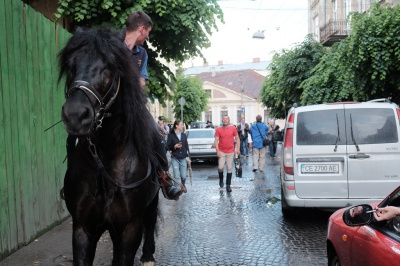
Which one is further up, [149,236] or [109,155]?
[109,155]

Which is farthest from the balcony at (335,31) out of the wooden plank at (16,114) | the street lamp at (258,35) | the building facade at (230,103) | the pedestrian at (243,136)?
the building facade at (230,103)

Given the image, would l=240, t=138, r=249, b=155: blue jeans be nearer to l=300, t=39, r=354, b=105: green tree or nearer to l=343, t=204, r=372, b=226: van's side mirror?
l=300, t=39, r=354, b=105: green tree

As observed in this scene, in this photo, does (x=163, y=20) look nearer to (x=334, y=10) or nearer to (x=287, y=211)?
(x=287, y=211)

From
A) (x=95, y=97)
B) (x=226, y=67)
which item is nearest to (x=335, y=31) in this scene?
(x=95, y=97)

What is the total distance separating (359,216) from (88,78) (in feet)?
6.68

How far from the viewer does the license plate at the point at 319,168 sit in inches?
320

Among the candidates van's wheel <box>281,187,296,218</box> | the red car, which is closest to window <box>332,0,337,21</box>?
van's wheel <box>281,187,296,218</box>

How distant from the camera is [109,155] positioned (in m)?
3.74

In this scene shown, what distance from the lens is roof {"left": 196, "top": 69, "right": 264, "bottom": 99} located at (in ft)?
332

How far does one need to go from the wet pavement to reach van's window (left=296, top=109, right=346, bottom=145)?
148cm

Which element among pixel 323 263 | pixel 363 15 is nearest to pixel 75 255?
pixel 323 263

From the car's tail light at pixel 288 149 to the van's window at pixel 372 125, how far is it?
3.05ft

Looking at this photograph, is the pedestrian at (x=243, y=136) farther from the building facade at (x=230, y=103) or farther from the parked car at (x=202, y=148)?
the building facade at (x=230, y=103)

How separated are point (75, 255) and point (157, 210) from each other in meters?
1.84
